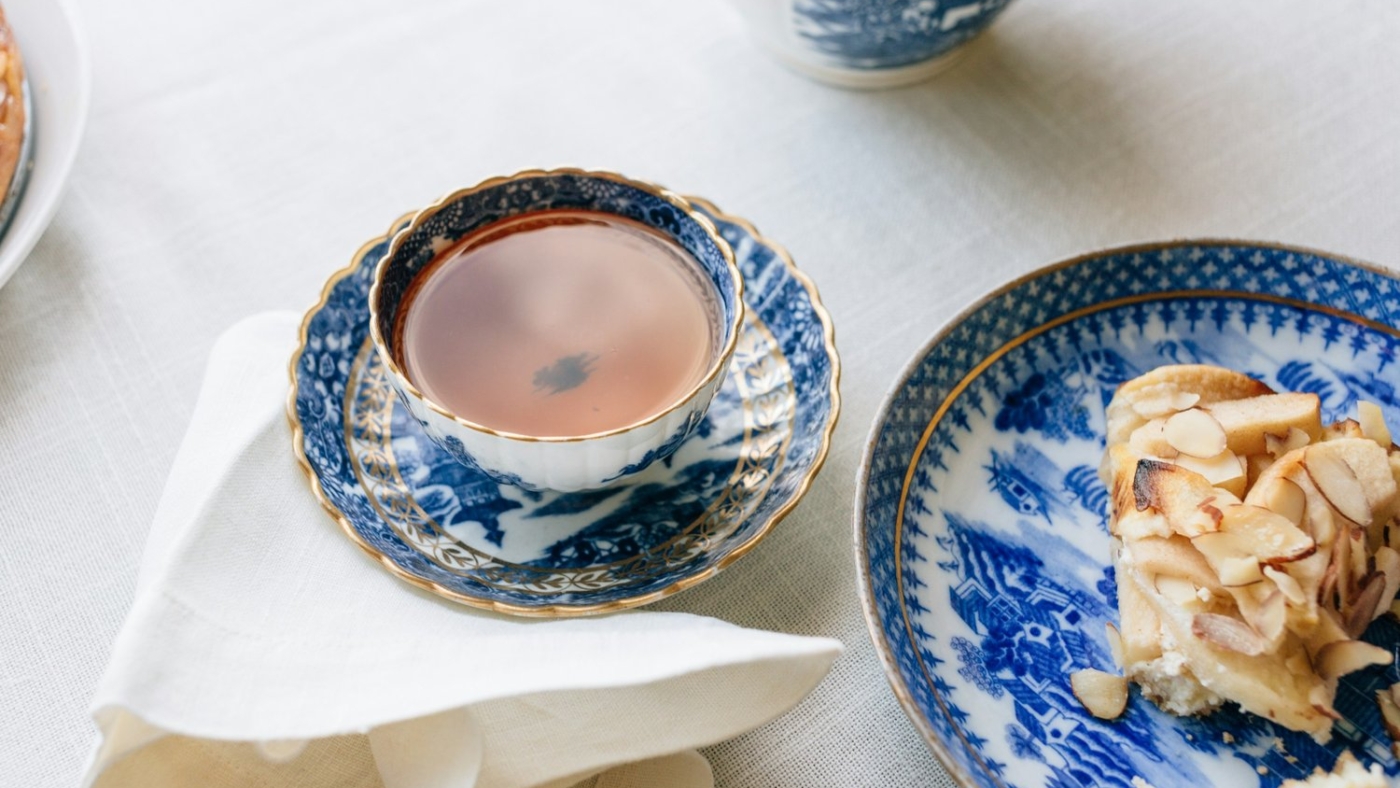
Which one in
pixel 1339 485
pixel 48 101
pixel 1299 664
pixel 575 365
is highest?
pixel 1339 485

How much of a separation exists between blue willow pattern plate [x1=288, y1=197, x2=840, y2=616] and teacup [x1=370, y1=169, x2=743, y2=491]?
0.16 feet

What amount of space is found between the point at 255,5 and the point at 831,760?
1319 millimetres

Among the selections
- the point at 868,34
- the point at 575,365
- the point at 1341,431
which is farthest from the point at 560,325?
the point at 1341,431

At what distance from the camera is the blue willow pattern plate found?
3.02 ft

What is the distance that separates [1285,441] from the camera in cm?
92

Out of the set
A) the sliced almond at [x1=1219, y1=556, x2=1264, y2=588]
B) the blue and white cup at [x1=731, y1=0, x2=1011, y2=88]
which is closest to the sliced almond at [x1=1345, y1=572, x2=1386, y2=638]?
the sliced almond at [x1=1219, y1=556, x2=1264, y2=588]

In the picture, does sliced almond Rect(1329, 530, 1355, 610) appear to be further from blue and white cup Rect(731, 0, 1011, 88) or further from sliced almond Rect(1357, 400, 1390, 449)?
blue and white cup Rect(731, 0, 1011, 88)

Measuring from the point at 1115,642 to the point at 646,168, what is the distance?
2.62 feet

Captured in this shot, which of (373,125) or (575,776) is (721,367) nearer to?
(575,776)

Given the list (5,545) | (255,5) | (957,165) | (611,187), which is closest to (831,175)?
(957,165)

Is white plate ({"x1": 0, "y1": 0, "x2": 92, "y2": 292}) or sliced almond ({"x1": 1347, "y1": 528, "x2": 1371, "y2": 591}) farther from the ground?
sliced almond ({"x1": 1347, "y1": 528, "x2": 1371, "y2": 591})

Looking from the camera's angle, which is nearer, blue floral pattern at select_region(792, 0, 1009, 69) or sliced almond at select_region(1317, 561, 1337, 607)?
sliced almond at select_region(1317, 561, 1337, 607)

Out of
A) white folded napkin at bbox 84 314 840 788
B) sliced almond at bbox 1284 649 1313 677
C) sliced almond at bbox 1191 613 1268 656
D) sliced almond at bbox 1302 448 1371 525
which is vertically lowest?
white folded napkin at bbox 84 314 840 788

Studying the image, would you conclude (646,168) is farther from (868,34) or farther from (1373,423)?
(1373,423)
